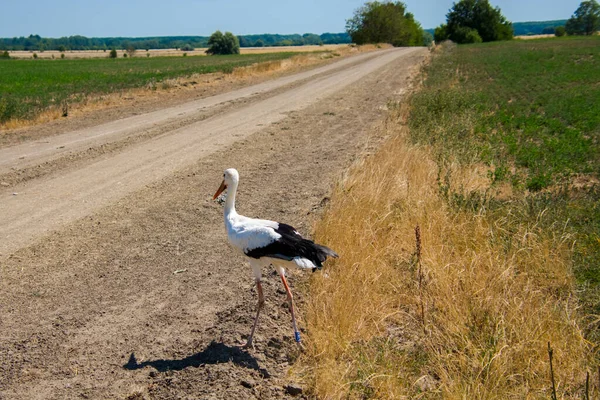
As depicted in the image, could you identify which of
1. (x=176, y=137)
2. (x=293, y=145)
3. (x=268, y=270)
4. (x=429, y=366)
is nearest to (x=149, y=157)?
(x=176, y=137)

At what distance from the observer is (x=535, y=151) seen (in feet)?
41.2

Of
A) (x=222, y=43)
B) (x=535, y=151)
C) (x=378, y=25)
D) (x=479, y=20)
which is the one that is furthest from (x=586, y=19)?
(x=535, y=151)

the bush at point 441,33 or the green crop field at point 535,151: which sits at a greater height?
the bush at point 441,33

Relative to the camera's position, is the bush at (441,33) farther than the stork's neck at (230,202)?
Yes

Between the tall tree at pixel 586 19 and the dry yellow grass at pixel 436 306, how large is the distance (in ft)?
544

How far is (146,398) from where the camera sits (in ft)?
14.3

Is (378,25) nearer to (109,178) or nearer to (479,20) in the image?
(479,20)

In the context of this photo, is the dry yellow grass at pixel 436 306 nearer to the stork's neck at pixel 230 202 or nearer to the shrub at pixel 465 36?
the stork's neck at pixel 230 202

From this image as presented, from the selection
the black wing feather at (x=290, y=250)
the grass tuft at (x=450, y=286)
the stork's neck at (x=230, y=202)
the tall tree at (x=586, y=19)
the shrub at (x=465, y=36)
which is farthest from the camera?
the tall tree at (x=586, y=19)

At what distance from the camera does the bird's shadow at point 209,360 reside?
4.78 meters

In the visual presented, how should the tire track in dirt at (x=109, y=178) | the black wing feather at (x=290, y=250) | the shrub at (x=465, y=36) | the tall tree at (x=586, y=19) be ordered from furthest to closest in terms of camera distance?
the tall tree at (x=586, y=19) → the shrub at (x=465, y=36) → the tire track in dirt at (x=109, y=178) → the black wing feather at (x=290, y=250)

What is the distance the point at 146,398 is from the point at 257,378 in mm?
931

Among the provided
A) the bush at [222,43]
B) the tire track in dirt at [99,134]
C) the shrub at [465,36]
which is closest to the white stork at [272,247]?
the tire track in dirt at [99,134]

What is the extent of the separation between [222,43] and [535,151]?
93507 mm
